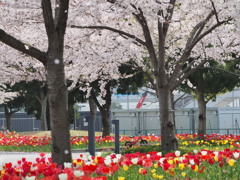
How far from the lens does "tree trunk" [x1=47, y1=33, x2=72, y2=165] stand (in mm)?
6406

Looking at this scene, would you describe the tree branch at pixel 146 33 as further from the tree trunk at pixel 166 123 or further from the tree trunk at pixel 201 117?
the tree trunk at pixel 201 117

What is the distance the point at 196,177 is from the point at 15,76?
17.5 metres

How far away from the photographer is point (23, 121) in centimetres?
4759

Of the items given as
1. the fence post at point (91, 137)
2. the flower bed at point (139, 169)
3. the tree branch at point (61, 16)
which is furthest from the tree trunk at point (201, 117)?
the tree branch at point (61, 16)

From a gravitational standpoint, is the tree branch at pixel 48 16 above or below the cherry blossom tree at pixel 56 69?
above

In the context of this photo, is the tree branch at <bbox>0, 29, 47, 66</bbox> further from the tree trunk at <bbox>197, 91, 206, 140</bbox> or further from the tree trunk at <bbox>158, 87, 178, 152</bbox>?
the tree trunk at <bbox>197, 91, 206, 140</bbox>

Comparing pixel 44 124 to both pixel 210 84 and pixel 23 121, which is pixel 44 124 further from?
pixel 23 121

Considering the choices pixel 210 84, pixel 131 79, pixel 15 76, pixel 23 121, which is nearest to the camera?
pixel 210 84

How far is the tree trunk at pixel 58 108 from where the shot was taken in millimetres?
6406

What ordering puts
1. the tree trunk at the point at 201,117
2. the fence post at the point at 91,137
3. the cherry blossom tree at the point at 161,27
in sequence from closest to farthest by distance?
the cherry blossom tree at the point at 161,27 < the fence post at the point at 91,137 < the tree trunk at the point at 201,117

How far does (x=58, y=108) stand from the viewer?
6.42 meters

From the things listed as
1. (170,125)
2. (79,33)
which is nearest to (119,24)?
(79,33)

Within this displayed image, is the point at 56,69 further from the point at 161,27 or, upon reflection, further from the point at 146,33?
the point at 161,27

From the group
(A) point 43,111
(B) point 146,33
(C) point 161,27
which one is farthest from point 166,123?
(A) point 43,111
